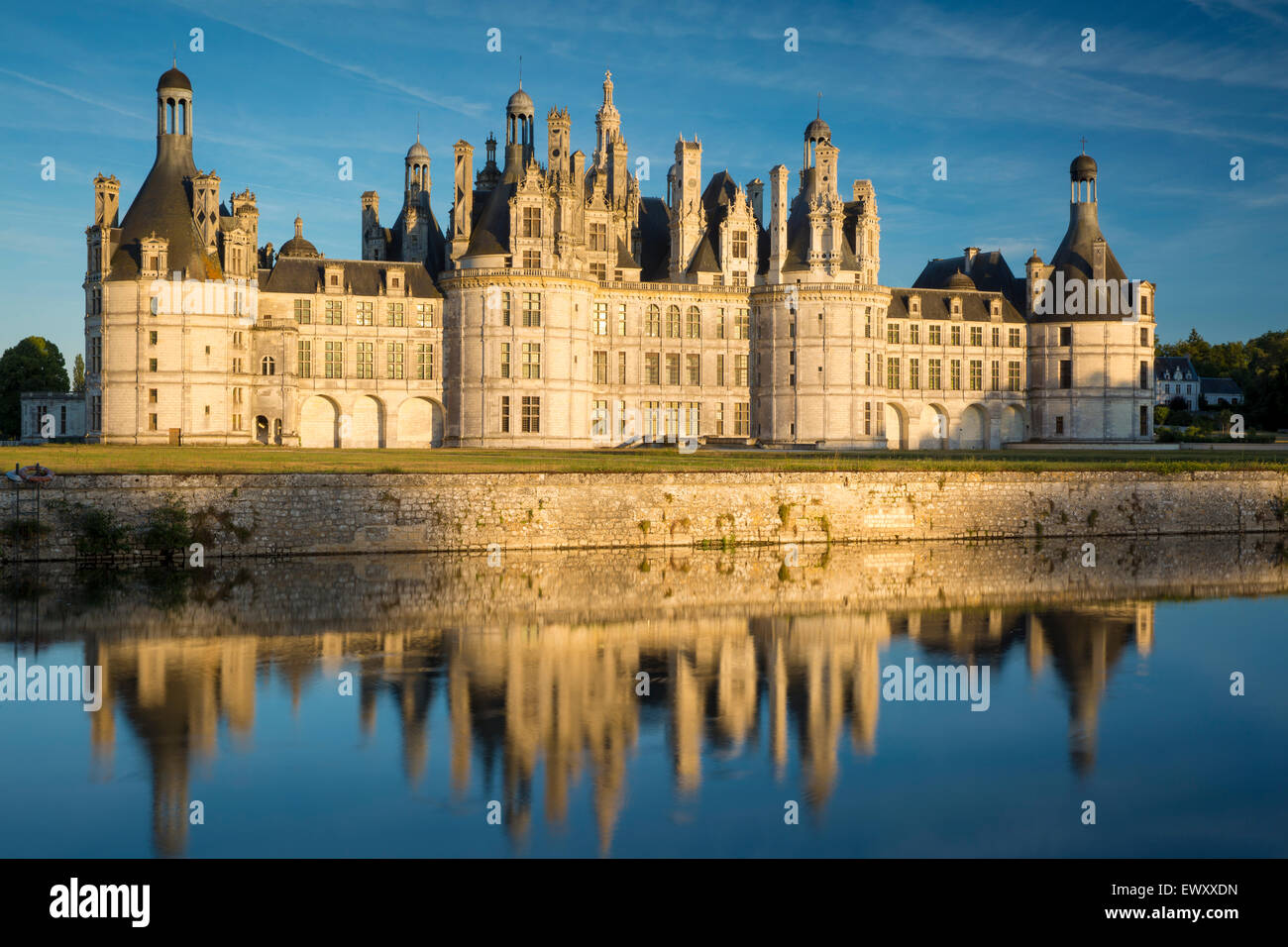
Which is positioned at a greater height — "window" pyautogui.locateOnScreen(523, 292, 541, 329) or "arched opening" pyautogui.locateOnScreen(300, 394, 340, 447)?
"window" pyautogui.locateOnScreen(523, 292, 541, 329)

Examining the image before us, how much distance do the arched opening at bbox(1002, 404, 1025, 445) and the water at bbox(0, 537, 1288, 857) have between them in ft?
152

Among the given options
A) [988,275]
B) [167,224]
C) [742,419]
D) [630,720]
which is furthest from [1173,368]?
[630,720]

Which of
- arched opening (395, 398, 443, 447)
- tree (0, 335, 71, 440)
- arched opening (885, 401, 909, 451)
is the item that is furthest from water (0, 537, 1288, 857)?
tree (0, 335, 71, 440)

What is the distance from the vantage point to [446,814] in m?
12.5

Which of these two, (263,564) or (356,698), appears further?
(263,564)

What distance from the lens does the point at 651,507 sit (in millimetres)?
35469

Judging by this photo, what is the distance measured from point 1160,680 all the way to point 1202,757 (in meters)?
4.63

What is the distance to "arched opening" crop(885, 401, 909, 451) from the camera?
72.1m

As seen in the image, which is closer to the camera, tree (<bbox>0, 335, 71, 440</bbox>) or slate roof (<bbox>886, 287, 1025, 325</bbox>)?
slate roof (<bbox>886, 287, 1025, 325</bbox>)

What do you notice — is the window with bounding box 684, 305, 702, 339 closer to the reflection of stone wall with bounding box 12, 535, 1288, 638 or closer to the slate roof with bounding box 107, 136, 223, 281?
the slate roof with bounding box 107, 136, 223, 281

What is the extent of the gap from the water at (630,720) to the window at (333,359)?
33886 millimetres

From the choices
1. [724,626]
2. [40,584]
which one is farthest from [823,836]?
[40,584]

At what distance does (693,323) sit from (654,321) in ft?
6.91
